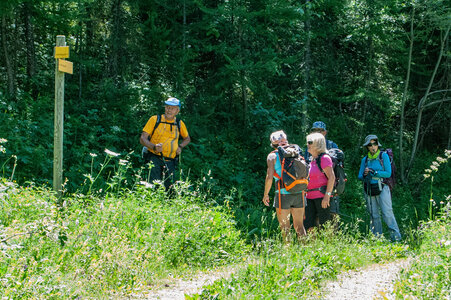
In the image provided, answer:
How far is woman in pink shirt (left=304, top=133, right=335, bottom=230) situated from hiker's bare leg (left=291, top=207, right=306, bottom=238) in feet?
1.25

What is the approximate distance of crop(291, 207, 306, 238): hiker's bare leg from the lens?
6438 millimetres

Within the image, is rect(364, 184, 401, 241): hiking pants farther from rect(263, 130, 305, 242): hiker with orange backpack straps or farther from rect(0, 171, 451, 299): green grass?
rect(263, 130, 305, 242): hiker with orange backpack straps

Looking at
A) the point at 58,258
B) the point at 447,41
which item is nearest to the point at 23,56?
the point at 58,258

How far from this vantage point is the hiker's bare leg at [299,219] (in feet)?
21.1

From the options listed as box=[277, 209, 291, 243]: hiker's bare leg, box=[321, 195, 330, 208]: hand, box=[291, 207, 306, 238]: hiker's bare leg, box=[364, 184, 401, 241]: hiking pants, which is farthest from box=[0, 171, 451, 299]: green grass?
box=[364, 184, 401, 241]: hiking pants

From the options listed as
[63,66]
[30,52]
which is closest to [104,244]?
[63,66]

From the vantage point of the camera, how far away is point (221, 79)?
37.9 ft

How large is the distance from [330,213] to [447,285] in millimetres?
2714

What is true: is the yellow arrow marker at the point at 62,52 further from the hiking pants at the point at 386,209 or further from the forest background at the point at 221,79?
the hiking pants at the point at 386,209

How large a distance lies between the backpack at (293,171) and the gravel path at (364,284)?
1.40 m

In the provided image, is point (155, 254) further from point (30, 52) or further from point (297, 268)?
point (30, 52)

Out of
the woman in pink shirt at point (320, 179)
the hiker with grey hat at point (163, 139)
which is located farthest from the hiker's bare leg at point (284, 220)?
the hiker with grey hat at point (163, 139)

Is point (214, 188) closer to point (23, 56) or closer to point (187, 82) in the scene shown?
point (187, 82)

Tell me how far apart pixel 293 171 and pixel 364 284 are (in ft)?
6.15
